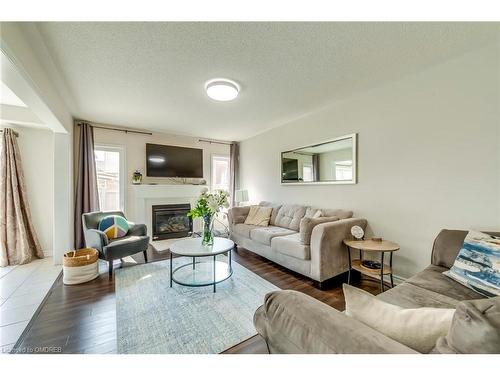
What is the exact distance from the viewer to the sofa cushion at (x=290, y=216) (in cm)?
334

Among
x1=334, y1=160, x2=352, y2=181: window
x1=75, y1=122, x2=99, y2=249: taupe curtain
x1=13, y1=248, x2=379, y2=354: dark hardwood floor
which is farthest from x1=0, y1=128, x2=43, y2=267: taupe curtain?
x1=334, y1=160, x2=352, y2=181: window

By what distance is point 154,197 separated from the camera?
4348 millimetres

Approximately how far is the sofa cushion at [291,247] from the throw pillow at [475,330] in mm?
1845

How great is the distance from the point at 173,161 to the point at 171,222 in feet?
4.44

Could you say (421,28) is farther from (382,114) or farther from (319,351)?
(319,351)

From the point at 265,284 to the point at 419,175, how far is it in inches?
80.8

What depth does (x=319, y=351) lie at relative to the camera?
2.04ft

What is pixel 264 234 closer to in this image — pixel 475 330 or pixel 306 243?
pixel 306 243

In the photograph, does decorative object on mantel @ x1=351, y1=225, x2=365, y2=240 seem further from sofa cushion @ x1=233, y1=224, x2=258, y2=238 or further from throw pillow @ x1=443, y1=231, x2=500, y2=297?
sofa cushion @ x1=233, y1=224, x2=258, y2=238

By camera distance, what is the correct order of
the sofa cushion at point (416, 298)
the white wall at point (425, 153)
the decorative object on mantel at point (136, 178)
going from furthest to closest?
the decorative object on mantel at point (136, 178), the white wall at point (425, 153), the sofa cushion at point (416, 298)

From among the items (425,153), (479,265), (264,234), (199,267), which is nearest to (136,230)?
(199,267)

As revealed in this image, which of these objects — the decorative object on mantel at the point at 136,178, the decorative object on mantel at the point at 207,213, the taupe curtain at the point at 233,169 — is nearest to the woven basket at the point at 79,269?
the decorative object on mantel at the point at 207,213

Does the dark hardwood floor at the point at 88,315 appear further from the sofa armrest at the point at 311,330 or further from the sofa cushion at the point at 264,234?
the sofa armrest at the point at 311,330

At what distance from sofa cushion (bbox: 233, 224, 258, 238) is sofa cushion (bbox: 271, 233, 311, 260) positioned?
2.21 ft
